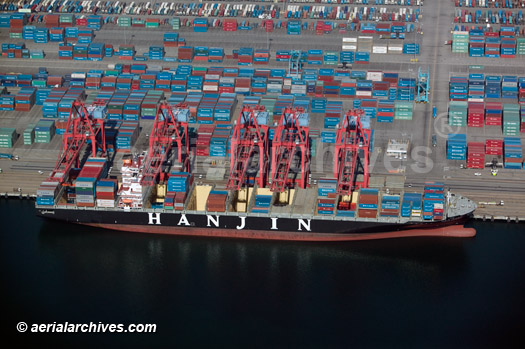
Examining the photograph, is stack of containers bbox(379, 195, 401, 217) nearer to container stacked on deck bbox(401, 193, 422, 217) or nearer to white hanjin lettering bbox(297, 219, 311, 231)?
container stacked on deck bbox(401, 193, 422, 217)

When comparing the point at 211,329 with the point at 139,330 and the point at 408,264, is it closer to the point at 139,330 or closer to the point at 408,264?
the point at 139,330

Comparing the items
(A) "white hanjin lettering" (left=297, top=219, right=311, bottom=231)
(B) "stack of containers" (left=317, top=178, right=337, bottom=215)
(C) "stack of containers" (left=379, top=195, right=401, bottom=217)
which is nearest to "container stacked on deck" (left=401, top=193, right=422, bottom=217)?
(C) "stack of containers" (left=379, top=195, right=401, bottom=217)

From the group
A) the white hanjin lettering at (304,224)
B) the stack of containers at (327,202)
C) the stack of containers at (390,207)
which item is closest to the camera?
the stack of containers at (390,207)

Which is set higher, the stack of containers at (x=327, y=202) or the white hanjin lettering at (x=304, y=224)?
the stack of containers at (x=327, y=202)

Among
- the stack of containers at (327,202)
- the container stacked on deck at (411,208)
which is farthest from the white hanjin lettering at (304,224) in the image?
the container stacked on deck at (411,208)

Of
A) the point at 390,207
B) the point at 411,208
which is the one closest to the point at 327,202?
the point at 390,207

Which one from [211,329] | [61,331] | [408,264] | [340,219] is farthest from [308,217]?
[61,331]

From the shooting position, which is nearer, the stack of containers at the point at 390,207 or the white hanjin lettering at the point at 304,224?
the stack of containers at the point at 390,207

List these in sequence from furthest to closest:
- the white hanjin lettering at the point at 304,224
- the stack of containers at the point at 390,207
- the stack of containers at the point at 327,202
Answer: the white hanjin lettering at the point at 304,224 < the stack of containers at the point at 327,202 < the stack of containers at the point at 390,207

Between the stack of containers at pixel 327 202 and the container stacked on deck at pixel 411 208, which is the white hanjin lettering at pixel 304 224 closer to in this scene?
the stack of containers at pixel 327 202
